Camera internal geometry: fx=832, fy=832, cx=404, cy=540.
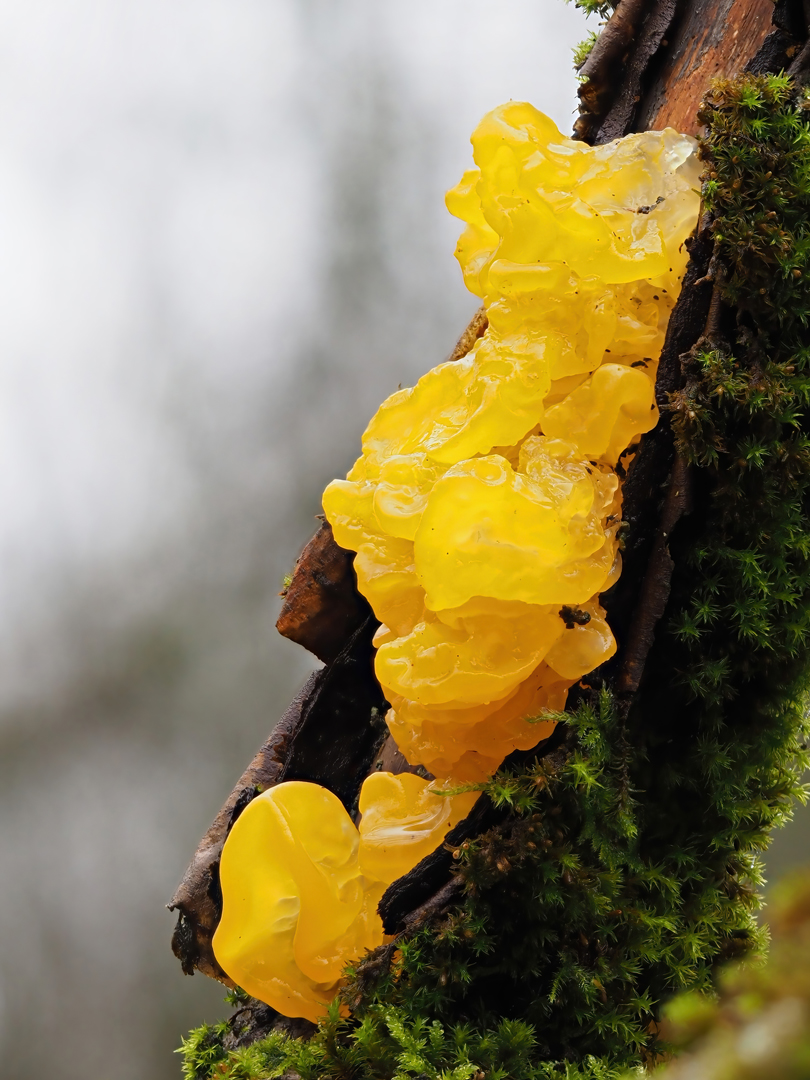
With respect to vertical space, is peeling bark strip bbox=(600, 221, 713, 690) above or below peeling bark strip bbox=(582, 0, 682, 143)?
below

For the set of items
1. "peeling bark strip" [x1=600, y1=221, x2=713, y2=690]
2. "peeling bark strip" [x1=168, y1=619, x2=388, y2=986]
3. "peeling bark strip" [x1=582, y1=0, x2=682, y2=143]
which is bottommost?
"peeling bark strip" [x1=168, y1=619, x2=388, y2=986]

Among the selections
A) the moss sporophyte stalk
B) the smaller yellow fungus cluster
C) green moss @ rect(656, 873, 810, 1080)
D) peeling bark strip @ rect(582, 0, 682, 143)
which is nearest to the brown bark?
peeling bark strip @ rect(582, 0, 682, 143)

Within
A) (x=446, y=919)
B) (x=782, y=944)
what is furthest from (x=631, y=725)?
(x=782, y=944)

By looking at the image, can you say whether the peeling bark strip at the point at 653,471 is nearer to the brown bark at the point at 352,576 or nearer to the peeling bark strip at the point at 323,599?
the brown bark at the point at 352,576

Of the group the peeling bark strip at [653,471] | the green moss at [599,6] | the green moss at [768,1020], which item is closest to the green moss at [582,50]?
the green moss at [599,6]

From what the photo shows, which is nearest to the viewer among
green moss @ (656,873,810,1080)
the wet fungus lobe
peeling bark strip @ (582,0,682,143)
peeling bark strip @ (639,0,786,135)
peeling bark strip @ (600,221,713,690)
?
green moss @ (656,873,810,1080)

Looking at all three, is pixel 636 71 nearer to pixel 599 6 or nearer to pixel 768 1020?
pixel 599 6

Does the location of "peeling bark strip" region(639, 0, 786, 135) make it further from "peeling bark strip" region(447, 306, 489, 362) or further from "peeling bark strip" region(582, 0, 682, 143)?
"peeling bark strip" region(447, 306, 489, 362)
